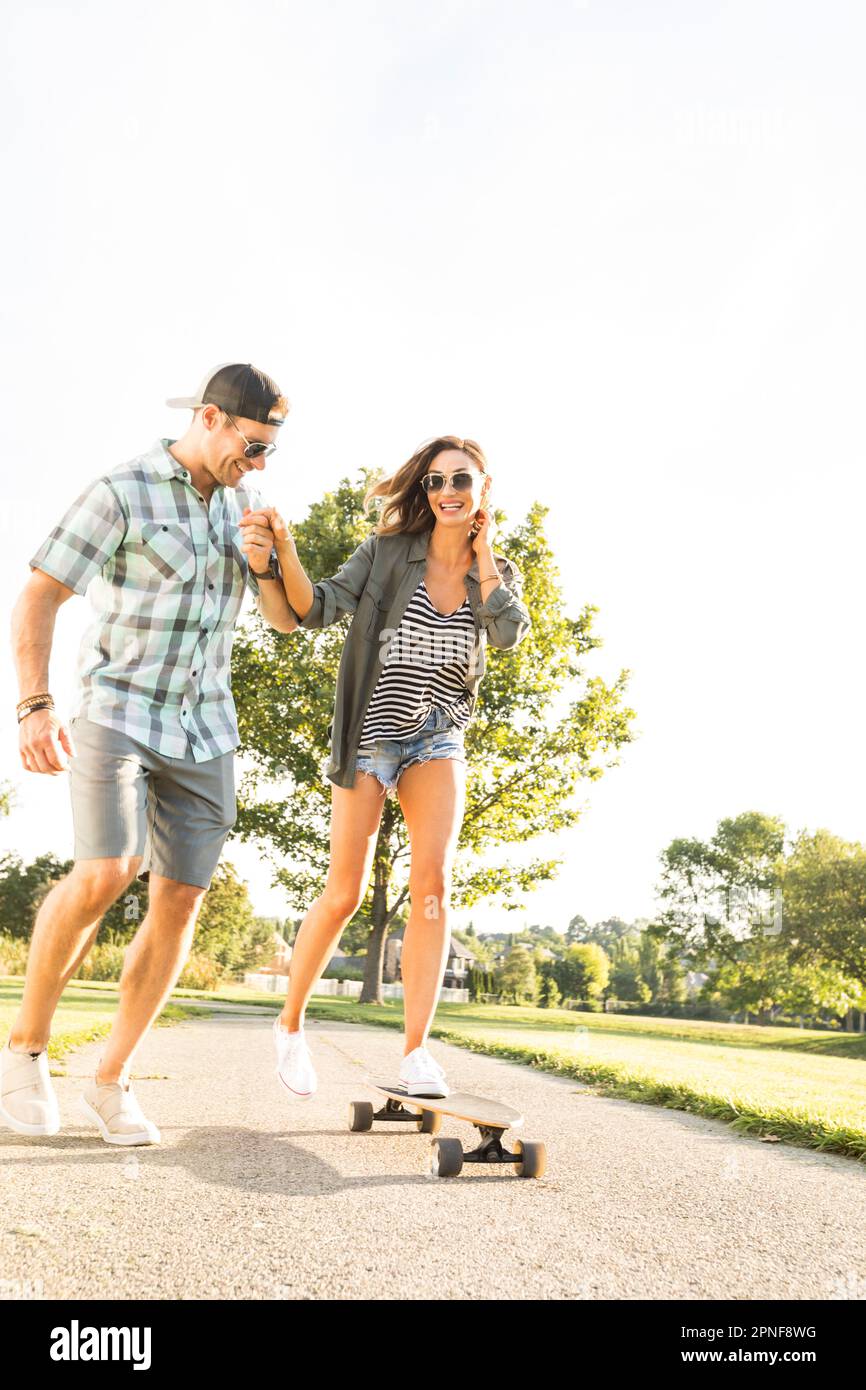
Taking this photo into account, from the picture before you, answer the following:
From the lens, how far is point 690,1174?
3.36 m

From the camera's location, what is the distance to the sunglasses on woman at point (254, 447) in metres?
3.64

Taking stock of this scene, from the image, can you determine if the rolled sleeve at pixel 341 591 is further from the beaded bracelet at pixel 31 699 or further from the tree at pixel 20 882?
the tree at pixel 20 882

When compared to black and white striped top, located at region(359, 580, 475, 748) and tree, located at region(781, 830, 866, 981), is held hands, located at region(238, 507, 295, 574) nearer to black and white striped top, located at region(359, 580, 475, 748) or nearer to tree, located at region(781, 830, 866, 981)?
black and white striped top, located at region(359, 580, 475, 748)

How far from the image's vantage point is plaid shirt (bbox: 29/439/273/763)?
3447 mm

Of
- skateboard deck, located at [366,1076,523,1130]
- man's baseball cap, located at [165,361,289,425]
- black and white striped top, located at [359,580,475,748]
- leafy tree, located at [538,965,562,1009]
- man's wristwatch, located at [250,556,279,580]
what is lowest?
leafy tree, located at [538,965,562,1009]

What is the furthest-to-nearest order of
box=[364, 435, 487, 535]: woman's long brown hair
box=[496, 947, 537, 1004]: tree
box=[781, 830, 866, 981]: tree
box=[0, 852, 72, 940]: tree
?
box=[496, 947, 537, 1004]: tree, box=[0, 852, 72, 940]: tree, box=[781, 830, 866, 981]: tree, box=[364, 435, 487, 535]: woman's long brown hair

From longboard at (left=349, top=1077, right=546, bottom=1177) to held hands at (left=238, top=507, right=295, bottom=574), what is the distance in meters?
1.93

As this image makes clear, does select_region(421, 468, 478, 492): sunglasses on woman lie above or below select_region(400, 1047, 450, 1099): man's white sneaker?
above

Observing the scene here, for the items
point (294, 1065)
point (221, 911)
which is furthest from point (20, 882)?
point (294, 1065)

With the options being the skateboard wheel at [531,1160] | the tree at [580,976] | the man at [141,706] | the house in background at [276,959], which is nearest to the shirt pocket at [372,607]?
the man at [141,706]

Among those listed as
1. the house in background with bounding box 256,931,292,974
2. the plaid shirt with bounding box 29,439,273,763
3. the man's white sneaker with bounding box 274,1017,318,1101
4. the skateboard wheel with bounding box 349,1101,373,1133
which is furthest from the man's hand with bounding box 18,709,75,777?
the house in background with bounding box 256,931,292,974

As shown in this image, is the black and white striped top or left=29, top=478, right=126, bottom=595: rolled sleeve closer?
left=29, top=478, right=126, bottom=595: rolled sleeve

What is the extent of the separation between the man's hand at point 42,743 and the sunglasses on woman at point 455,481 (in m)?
1.83

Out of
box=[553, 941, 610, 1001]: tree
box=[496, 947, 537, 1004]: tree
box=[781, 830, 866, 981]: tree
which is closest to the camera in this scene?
box=[781, 830, 866, 981]: tree
